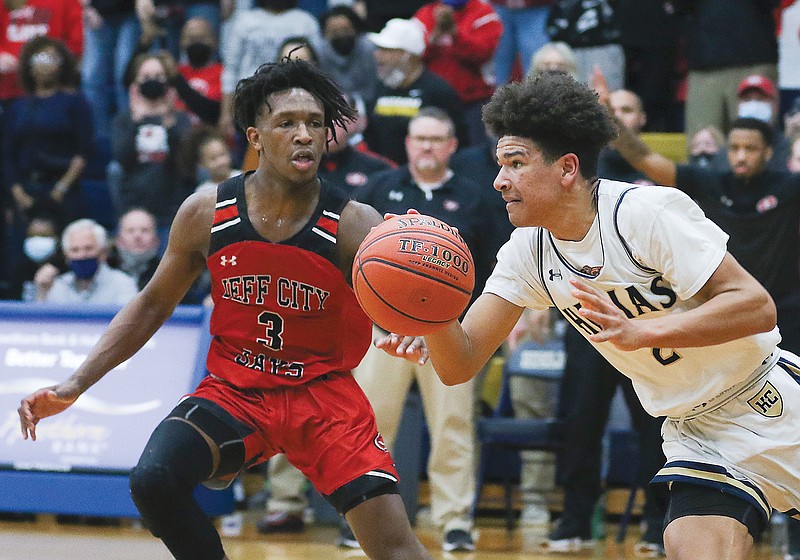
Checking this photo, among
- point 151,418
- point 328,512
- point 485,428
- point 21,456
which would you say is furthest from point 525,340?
point 21,456

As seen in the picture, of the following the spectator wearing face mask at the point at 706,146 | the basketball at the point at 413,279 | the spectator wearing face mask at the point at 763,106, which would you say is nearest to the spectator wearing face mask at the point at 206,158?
the spectator wearing face mask at the point at 706,146

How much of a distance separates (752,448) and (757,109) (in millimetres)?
5059

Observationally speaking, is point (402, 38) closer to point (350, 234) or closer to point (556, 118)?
point (350, 234)

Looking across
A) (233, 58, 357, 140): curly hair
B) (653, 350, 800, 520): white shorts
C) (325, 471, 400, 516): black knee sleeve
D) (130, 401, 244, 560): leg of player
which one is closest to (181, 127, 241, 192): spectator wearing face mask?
(233, 58, 357, 140): curly hair

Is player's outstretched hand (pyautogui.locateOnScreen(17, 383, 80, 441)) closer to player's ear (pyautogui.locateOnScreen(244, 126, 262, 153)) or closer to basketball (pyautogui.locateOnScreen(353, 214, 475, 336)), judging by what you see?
player's ear (pyautogui.locateOnScreen(244, 126, 262, 153))

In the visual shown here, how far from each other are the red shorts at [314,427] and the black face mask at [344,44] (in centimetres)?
527

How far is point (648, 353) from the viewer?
4.00 m

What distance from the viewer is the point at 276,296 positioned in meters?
4.77

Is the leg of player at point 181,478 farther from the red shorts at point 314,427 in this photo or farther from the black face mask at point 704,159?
the black face mask at point 704,159

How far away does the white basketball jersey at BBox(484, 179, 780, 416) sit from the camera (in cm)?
378

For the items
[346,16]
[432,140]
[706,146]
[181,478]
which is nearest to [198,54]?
[346,16]

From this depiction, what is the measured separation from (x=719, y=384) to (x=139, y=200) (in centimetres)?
664

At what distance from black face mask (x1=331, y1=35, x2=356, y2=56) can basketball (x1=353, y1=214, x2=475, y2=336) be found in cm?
575

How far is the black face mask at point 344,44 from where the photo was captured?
31.4ft
